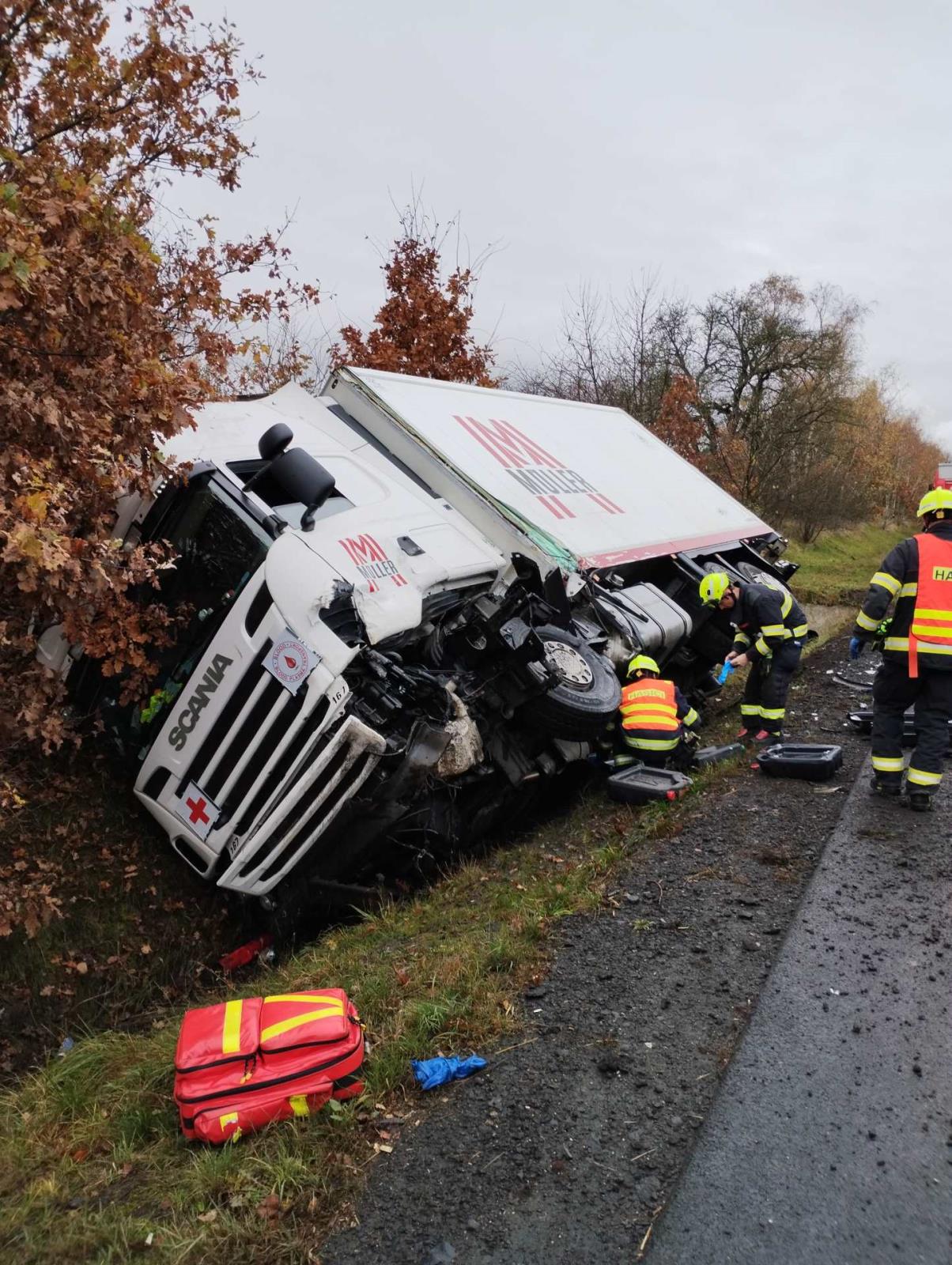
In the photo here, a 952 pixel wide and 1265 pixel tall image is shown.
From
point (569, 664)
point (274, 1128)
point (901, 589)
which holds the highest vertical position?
point (901, 589)

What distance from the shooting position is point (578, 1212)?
7.27ft

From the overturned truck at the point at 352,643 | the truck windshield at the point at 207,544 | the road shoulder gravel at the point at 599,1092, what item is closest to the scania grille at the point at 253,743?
the overturned truck at the point at 352,643

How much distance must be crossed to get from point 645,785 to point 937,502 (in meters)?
2.22

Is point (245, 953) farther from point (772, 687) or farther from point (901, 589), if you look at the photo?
point (901, 589)

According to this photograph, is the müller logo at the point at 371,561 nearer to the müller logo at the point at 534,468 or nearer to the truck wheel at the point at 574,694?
the truck wheel at the point at 574,694

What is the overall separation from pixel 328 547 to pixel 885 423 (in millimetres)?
45147

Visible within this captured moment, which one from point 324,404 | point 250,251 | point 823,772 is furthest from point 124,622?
point 250,251

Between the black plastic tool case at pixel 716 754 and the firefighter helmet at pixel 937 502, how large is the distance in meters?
1.86

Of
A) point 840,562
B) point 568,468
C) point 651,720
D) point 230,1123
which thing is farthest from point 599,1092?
point 840,562

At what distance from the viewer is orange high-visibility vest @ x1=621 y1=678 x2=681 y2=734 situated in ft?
17.2

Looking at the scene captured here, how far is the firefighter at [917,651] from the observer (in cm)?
456

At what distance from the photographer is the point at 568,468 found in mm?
7188

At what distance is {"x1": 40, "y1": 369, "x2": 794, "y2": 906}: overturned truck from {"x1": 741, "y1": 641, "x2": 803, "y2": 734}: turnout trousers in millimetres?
777

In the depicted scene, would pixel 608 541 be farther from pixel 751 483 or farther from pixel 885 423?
pixel 885 423
